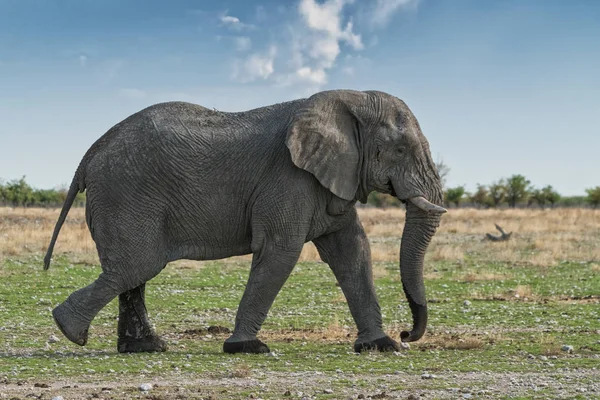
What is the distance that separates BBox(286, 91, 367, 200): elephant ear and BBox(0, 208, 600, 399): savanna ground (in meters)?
2.41

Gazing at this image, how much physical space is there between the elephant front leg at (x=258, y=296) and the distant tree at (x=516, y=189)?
341 ft

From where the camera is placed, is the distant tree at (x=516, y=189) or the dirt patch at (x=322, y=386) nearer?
the dirt patch at (x=322, y=386)

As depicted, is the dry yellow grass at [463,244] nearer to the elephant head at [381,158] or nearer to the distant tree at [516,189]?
the elephant head at [381,158]

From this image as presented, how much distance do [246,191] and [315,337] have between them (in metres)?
2.85

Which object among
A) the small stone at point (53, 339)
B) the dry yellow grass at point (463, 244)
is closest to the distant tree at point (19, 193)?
the dry yellow grass at point (463, 244)

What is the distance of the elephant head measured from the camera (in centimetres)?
1362

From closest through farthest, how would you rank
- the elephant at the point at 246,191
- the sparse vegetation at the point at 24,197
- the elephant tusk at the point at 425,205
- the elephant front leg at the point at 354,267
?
the elephant at the point at 246,191 < the elephant tusk at the point at 425,205 < the elephant front leg at the point at 354,267 < the sparse vegetation at the point at 24,197

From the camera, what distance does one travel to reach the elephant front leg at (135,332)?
13.8 metres

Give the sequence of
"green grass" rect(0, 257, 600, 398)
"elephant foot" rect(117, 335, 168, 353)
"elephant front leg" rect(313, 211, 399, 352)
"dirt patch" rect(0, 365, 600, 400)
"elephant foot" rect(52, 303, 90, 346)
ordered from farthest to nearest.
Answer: "elephant front leg" rect(313, 211, 399, 352), "elephant foot" rect(117, 335, 168, 353), "elephant foot" rect(52, 303, 90, 346), "green grass" rect(0, 257, 600, 398), "dirt patch" rect(0, 365, 600, 400)

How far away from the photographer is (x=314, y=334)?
1545cm

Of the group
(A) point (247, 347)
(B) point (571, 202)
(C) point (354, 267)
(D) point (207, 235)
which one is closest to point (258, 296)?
(A) point (247, 347)

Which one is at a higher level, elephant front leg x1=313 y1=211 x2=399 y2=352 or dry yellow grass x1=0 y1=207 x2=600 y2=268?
dry yellow grass x1=0 y1=207 x2=600 y2=268

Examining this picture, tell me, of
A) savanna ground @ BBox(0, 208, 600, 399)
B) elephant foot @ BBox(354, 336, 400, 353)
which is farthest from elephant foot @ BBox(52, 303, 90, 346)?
elephant foot @ BBox(354, 336, 400, 353)

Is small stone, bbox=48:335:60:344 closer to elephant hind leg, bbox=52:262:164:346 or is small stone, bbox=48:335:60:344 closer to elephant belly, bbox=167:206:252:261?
elephant hind leg, bbox=52:262:164:346
